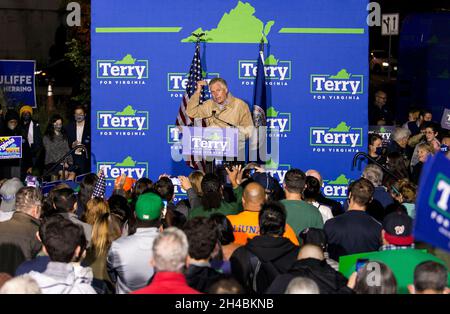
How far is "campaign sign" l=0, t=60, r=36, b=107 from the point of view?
21094 millimetres

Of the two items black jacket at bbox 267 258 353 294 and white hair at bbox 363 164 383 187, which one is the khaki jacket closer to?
white hair at bbox 363 164 383 187

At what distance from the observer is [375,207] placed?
37.0 feet

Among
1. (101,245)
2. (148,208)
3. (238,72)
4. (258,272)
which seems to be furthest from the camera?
(238,72)

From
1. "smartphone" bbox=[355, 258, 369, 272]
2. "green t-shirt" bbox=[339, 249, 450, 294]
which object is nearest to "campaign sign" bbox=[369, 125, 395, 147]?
"green t-shirt" bbox=[339, 249, 450, 294]

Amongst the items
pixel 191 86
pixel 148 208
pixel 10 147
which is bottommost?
pixel 148 208

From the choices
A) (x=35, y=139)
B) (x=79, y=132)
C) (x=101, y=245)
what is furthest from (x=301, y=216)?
(x=35, y=139)

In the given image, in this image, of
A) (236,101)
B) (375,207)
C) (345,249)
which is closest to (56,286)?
(345,249)

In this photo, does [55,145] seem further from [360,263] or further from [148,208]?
[360,263]

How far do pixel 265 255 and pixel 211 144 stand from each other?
22.7 feet

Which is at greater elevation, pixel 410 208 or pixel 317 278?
pixel 410 208

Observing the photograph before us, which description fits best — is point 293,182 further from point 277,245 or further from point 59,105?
point 59,105

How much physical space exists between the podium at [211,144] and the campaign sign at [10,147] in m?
2.88

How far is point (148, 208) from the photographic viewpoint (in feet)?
27.6
